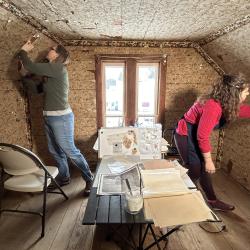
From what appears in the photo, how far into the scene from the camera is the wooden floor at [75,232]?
179 centimetres

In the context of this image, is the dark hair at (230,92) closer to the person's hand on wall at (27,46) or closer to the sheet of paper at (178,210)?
the sheet of paper at (178,210)

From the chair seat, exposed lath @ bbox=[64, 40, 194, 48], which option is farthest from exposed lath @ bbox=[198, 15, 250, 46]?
the chair seat

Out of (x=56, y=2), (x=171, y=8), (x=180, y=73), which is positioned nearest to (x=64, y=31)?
(x=56, y=2)

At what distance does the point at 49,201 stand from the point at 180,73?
2.33 metres

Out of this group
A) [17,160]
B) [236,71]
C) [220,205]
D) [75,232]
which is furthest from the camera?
[236,71]

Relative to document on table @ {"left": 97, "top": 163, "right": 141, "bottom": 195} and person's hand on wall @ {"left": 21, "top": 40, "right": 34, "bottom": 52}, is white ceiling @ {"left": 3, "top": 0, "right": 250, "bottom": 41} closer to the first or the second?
person's hand on wall @ {"left": 21, "top": 40, "right": 34, "bottom": 52}

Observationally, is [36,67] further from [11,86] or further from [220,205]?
[220,205]

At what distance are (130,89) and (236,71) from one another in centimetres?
136

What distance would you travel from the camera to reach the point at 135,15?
182cm

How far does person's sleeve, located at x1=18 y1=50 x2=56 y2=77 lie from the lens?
1.98 metres

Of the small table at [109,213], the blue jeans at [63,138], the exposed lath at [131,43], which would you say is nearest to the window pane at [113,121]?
the blue jeans at [63,138]

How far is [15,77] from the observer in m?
2.27

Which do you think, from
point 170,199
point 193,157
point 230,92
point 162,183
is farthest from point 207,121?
point 170,199

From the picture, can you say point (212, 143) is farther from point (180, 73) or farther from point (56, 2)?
point (56, 2)
